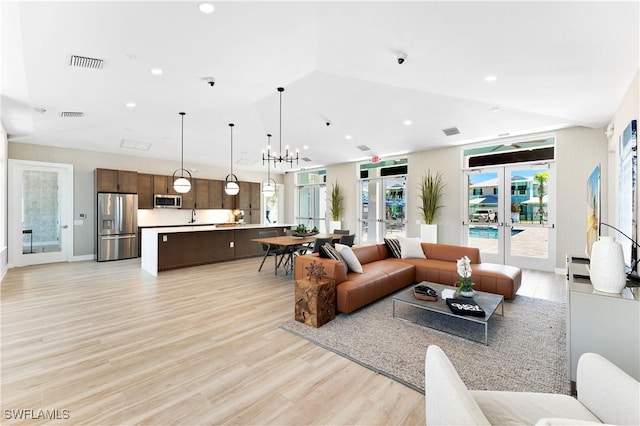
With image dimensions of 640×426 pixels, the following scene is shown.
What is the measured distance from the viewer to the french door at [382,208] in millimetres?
8391

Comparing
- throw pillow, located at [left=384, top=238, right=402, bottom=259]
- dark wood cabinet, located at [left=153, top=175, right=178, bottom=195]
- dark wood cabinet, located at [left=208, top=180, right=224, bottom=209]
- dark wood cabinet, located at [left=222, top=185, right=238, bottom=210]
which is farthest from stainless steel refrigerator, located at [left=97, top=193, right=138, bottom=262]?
throw pillow, located at [left=384, top=238, right=402, bottom=259]

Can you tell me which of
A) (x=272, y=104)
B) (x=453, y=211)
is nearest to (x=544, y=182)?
(x=453, y=211)

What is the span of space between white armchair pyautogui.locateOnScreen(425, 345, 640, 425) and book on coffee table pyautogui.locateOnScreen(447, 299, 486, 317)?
1481 millimetres

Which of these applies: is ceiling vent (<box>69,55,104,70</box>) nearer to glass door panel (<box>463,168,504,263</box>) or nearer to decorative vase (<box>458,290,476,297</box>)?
decorative vase (<box>458,290,476,297</box>)

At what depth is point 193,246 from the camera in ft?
22.0

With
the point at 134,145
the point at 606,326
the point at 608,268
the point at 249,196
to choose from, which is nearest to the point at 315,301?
the point at 606,326

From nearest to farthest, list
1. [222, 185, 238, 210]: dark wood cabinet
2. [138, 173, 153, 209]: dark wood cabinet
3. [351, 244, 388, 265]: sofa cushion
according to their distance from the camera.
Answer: [351, 244, 388, 265]: sofa cushion
[138, 173, 153, 209]: dark wood cabinet
[222, 185, 238, 210]: dark wood cabinet

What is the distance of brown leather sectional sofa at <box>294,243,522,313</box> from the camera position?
373 cm

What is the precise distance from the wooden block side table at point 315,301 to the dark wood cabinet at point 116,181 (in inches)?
261

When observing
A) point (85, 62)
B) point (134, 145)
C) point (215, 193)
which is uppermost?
point (85, 62)

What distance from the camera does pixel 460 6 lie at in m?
2.53

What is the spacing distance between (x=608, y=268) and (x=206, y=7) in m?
4.00

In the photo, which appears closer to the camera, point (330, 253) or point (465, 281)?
point (465, 281)

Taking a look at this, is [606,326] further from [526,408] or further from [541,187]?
[541,187]
